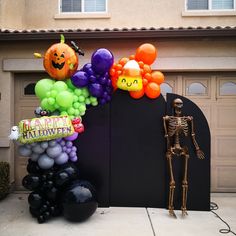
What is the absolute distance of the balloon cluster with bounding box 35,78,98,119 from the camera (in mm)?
4879

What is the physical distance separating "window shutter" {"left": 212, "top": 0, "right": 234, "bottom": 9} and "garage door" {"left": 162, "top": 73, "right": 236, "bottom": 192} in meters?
2.38

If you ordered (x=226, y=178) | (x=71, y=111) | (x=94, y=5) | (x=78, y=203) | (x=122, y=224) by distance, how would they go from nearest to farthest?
1. (x=78, y=203)
2. (x=122, y=224)
3. (x=71, y=111)
4. (x=226, y=178)
5. (x=94, y=5)

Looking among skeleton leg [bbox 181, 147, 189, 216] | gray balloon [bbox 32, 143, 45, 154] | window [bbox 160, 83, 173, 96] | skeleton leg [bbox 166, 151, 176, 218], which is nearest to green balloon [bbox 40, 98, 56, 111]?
gray balloon [bbox 32, 143, 45, 154]

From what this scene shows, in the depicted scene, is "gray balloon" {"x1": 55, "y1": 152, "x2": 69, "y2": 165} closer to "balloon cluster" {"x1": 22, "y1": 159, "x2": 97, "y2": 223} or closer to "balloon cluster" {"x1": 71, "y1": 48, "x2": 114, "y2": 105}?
"balloon cluster" {"x1": 22, "y1": 159, "x2": 97, "y2": 223}

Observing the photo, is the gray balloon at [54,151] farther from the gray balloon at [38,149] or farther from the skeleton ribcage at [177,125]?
the skeleton ribcage at [177,125]

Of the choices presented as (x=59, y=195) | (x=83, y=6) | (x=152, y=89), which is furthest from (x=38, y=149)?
(x=83, y=6)

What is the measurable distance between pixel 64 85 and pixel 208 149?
306cm

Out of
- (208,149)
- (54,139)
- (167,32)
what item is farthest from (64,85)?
(208,149)

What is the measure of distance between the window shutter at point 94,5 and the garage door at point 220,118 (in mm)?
3043

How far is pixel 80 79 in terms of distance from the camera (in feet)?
16.4

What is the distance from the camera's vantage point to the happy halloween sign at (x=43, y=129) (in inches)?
182

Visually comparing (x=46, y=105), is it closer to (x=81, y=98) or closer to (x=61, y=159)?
(x=81, y=98)

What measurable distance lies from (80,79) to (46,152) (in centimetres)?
146

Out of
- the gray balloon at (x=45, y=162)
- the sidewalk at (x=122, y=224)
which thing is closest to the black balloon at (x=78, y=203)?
the sidewalk at (x=122, y=224)
